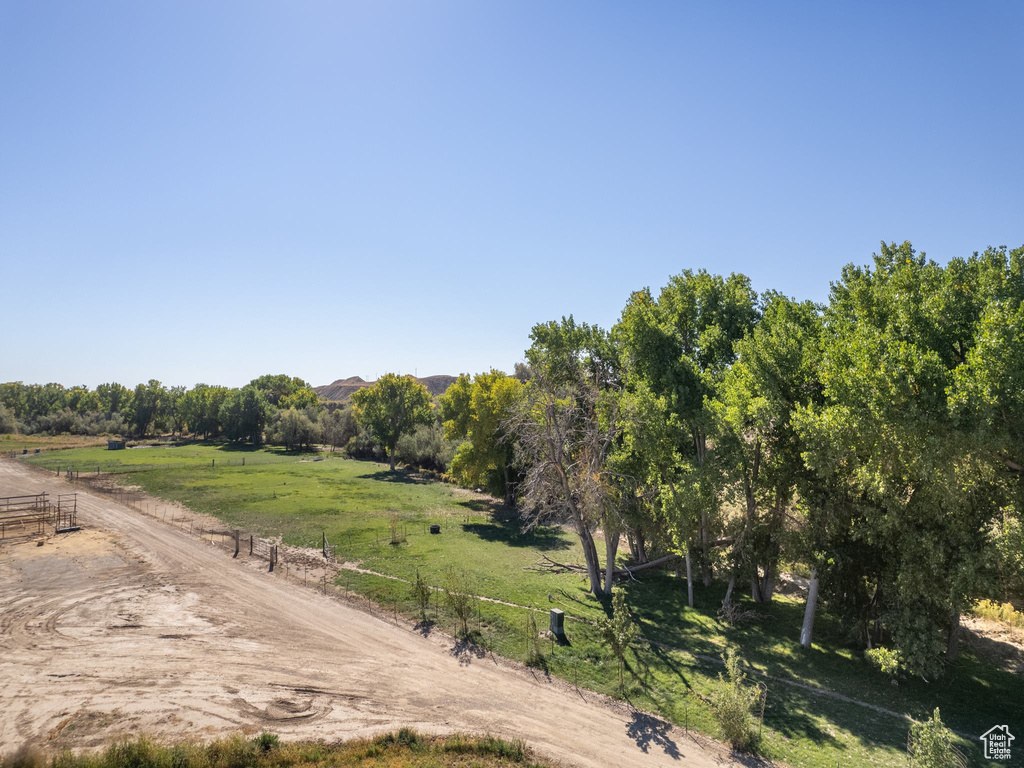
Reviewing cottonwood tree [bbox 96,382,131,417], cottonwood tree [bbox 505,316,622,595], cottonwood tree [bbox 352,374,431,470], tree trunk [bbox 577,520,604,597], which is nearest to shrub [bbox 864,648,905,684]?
cottonwood tree [bbox 505,316,622,595]

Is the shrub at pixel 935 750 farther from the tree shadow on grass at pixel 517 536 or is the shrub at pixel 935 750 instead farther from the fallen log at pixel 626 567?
the tree shadow on grass at pixel 517 536

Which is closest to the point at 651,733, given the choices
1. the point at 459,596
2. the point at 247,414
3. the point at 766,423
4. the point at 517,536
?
the point at 459,596

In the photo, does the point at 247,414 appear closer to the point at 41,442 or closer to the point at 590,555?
the point at 41,442

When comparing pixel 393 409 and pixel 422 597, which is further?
pixel 393 409

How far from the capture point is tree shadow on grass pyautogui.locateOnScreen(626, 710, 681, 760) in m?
14.2

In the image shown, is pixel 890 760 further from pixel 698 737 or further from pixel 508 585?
pixel 508 585

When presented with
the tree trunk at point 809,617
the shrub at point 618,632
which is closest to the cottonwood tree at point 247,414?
the shrub at point 618,632

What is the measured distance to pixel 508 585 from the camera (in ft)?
90.0

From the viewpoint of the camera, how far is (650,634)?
2242 cm

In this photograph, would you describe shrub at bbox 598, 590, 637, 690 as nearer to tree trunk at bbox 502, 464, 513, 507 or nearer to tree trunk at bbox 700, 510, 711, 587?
tree trunk at bbox 700, 510, 711, 587

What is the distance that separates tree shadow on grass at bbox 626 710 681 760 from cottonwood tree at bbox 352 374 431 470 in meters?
65.5

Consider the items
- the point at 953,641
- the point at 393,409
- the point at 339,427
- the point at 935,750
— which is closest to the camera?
the point at 935,750

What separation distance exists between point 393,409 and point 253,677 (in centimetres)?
6296

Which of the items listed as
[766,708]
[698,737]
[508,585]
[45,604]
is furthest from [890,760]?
[45,604]
